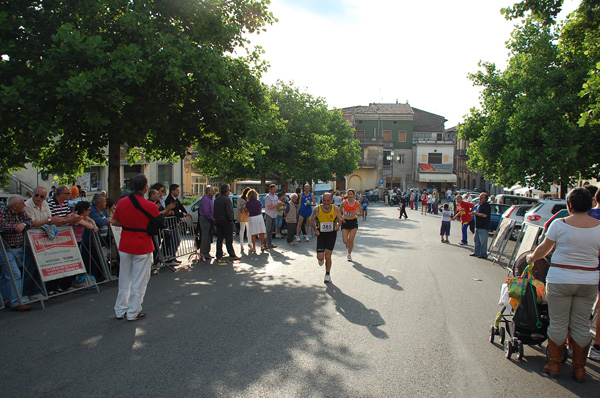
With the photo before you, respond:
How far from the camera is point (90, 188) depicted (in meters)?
31.3

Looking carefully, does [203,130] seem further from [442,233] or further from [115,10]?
[442,233]

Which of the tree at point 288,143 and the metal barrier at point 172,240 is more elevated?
the tree at point 288,143

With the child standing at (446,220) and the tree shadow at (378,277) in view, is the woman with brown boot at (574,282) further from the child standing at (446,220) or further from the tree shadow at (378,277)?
the child standing at (446,220)

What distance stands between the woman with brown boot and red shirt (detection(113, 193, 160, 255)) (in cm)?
494

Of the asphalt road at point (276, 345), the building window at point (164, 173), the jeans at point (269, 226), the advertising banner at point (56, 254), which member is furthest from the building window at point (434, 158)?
the advertising banner at point (56, 254)

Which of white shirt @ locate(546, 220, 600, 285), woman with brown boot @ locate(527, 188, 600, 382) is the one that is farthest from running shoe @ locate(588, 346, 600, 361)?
white shirt @ locate(546, 220, 600, 285)

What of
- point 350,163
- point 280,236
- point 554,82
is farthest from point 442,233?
point 350,163

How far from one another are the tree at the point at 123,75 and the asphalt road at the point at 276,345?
13.5 ft

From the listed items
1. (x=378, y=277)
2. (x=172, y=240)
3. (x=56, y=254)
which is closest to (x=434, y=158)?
(x=172, y=240)

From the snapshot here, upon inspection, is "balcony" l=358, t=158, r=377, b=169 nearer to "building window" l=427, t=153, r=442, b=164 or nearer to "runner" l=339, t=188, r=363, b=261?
"building window" l=427, t=153, r=442, b=164

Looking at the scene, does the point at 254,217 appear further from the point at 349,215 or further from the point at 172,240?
the point at 349,215

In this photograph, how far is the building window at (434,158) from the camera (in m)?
71.9

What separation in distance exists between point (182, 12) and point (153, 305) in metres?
7.86

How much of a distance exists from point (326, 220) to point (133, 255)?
158 inches
